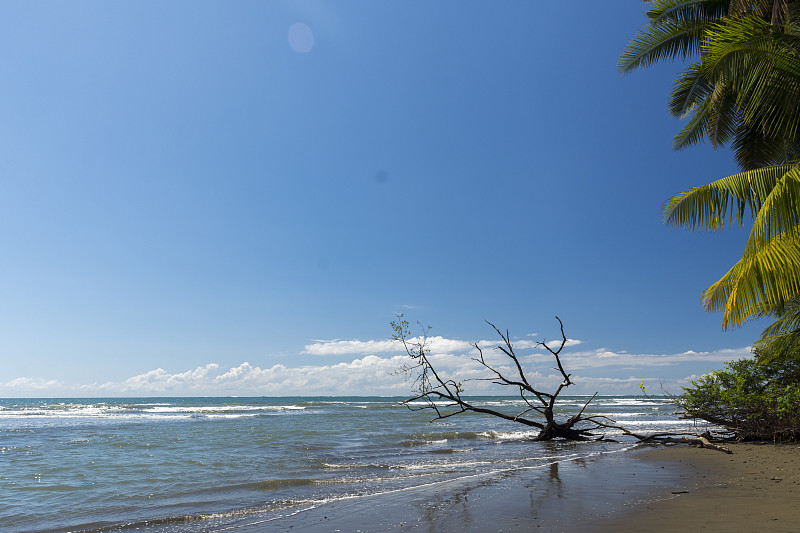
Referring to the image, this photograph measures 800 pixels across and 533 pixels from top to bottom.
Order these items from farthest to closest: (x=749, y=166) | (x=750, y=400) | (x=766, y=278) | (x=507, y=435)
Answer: (x=507, y=435) < (x=749, y=166) < (x=750, y=400) < (x=766, y=278)

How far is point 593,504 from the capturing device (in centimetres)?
663

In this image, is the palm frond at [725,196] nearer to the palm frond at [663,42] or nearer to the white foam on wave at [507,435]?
the palm frond at [663,42]

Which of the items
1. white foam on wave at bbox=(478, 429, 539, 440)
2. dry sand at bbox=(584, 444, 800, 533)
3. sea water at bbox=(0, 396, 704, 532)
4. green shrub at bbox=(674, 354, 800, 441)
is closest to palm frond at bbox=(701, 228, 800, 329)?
dry sand at bbox=(584, 444, 800, 533)

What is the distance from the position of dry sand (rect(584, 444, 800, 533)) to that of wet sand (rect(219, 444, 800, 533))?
11 mm

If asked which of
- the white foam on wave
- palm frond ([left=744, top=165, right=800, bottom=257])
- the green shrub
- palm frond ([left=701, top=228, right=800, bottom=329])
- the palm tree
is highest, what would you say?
the palm tree

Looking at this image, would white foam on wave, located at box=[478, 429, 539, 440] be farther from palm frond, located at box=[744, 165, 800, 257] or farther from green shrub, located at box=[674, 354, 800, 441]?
palm frond, located at box=[744, 165, 800, 257]

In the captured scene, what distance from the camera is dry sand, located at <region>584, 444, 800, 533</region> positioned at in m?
5.20

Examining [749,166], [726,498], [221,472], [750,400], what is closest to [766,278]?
[726,498]

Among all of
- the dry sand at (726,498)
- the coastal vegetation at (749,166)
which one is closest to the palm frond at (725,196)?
the coastal vegetation at (749,166)

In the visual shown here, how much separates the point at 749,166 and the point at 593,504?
11997mm

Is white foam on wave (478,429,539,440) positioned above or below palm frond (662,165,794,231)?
below

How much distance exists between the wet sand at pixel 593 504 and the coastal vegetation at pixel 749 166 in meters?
2.54

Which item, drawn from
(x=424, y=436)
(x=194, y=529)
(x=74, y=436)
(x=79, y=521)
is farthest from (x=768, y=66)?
(x=74, y=436)

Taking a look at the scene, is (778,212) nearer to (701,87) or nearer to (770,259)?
(770,259)
